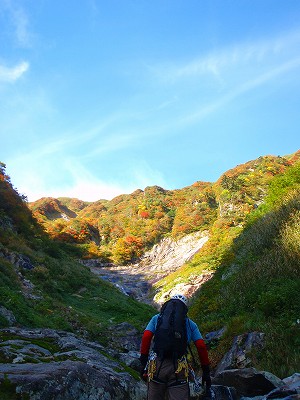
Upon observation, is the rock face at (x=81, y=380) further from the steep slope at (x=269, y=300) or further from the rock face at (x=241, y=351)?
the rock face at (x=241, y=351)

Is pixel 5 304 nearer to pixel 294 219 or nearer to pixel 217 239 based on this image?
pixel 294 219

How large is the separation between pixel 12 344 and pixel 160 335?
180 inches

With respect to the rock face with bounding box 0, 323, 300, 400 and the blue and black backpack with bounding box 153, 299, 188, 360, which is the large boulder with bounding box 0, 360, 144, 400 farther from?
the blue and black backpack with bounding box 153, 299, 188, 360

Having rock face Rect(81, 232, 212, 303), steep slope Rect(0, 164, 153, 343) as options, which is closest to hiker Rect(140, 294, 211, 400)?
steep slope Rect(0, 164, 153, 343)

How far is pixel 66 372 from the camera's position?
18.2ft

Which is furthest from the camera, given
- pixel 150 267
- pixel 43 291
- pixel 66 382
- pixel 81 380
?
pixel 150 267

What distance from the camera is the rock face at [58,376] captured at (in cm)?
499

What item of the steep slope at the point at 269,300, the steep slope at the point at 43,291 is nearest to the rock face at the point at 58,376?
the steep slope at the point at 269,300

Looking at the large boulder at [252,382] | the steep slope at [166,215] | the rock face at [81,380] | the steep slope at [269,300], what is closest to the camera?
the rock face at [81,380]

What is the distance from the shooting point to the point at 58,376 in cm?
537

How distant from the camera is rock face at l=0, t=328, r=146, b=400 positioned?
4988 millimetres

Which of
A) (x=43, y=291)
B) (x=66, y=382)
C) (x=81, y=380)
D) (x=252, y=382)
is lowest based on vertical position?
(x=252, y=382)

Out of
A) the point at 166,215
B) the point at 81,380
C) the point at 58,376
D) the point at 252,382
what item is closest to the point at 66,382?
the point at 58,376

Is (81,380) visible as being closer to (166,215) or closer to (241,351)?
(241,351)
